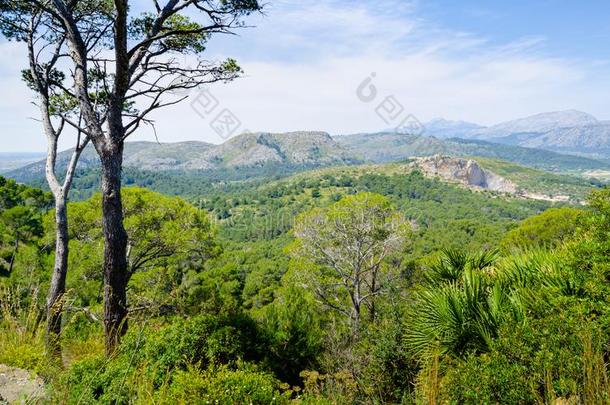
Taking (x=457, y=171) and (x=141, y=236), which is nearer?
(x=141, y=236)

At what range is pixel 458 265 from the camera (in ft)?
20.0

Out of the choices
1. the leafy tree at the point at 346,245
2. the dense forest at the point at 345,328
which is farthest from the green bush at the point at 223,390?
the leafy tree at the point at 346,245

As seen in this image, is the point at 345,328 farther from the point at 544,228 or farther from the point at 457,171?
the point at 457,171

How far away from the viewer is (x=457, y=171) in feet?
523

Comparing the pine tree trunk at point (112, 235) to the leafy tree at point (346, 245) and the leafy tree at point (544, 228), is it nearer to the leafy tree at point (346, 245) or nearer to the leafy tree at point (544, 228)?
the leafy tree at point (346, 245)

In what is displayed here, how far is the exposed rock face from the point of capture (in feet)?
507

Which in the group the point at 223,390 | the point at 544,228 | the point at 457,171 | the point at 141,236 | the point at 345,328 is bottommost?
the point at 457,171

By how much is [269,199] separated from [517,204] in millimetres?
83212

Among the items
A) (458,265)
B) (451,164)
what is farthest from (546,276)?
(451,164)

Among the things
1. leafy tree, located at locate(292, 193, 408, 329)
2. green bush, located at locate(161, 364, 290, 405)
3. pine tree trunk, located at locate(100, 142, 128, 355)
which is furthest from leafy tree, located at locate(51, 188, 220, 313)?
green bush, located at locate(161, 364, 290, 405)

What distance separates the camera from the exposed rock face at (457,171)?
155 meters

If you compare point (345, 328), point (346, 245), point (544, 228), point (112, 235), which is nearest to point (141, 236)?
point (345, 328)

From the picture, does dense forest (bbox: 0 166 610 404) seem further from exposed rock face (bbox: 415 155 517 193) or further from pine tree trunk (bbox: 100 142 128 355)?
exposed rock face (bbox: 415 155 517 193)

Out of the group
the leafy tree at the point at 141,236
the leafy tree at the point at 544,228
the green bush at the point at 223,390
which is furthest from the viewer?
the leafy tree at the point at 544,228
